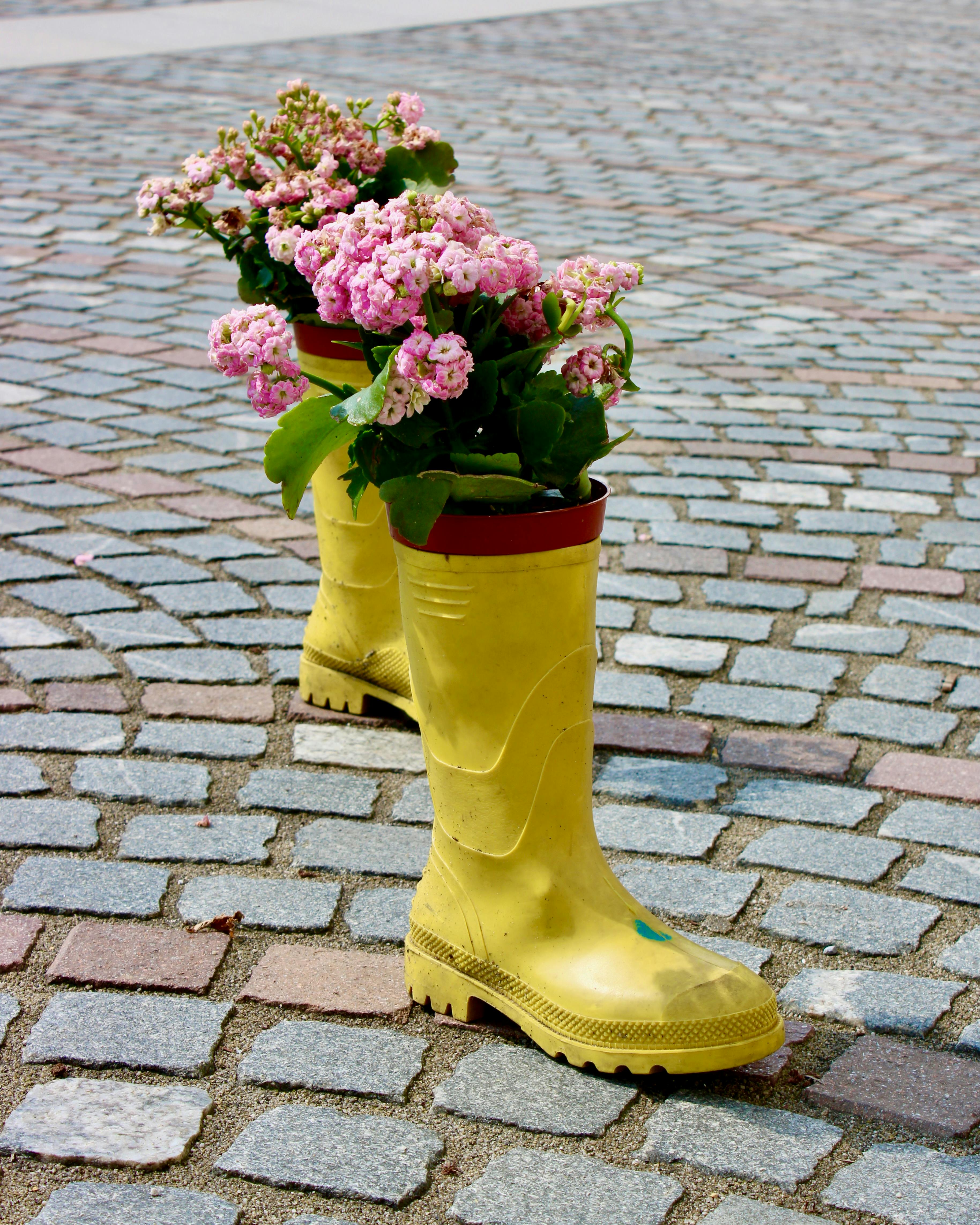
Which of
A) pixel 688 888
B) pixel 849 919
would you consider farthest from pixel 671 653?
pixel 849 919

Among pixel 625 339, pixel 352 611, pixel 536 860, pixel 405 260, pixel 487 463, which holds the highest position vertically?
pixel 405 260

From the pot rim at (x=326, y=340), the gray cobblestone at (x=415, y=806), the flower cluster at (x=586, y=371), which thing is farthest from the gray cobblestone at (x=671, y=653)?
the flower cluster at (x=586, y=371)

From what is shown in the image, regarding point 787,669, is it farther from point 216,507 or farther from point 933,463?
point 216,507

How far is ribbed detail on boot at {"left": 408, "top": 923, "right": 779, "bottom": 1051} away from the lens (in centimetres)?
178

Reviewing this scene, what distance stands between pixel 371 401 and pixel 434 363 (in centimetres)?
9

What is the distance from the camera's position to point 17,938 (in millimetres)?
2100

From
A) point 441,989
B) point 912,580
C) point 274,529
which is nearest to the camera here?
point 441,989

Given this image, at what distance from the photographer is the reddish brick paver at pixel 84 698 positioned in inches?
111

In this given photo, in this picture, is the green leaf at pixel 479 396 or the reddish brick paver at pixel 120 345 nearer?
the green leaf at pixel 479 396

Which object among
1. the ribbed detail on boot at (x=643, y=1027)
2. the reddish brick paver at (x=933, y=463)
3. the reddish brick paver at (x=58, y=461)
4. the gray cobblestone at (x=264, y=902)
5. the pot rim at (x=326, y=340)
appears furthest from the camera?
the reddish brick paver at (x=933, y=463)

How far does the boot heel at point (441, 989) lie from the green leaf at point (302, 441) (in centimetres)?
69

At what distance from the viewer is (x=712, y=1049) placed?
1774 millimetres

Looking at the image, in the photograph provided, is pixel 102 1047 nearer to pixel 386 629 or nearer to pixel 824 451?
pixel 386 629

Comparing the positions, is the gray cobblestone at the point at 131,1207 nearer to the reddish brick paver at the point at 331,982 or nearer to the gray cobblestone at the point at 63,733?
the reddish brick paver at the point at 331,982
